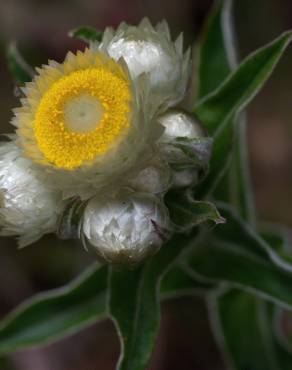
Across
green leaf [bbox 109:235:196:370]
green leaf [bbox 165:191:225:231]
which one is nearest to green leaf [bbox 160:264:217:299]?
green leaf [bbox 109:235:196:370]

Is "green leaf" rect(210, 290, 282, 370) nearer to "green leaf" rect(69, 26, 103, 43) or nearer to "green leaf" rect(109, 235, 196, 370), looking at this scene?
"green leaf" rect(109, 235, 196, 370)

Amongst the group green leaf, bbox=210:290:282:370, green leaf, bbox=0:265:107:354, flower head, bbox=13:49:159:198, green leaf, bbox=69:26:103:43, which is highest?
green leaf, bbox=69:26:103:43

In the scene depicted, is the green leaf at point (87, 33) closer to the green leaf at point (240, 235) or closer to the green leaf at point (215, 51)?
the green leaf at point (215, 51)

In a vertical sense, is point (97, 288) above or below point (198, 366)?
above

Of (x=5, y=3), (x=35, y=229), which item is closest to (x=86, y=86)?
(x=35, y=229)


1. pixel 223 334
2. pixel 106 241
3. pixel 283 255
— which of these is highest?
pixel 106 241

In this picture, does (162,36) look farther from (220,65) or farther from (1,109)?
(1,109)

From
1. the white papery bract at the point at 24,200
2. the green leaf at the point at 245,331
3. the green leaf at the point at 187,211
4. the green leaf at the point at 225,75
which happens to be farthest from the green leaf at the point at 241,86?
the green leaf at the point at 245,331
